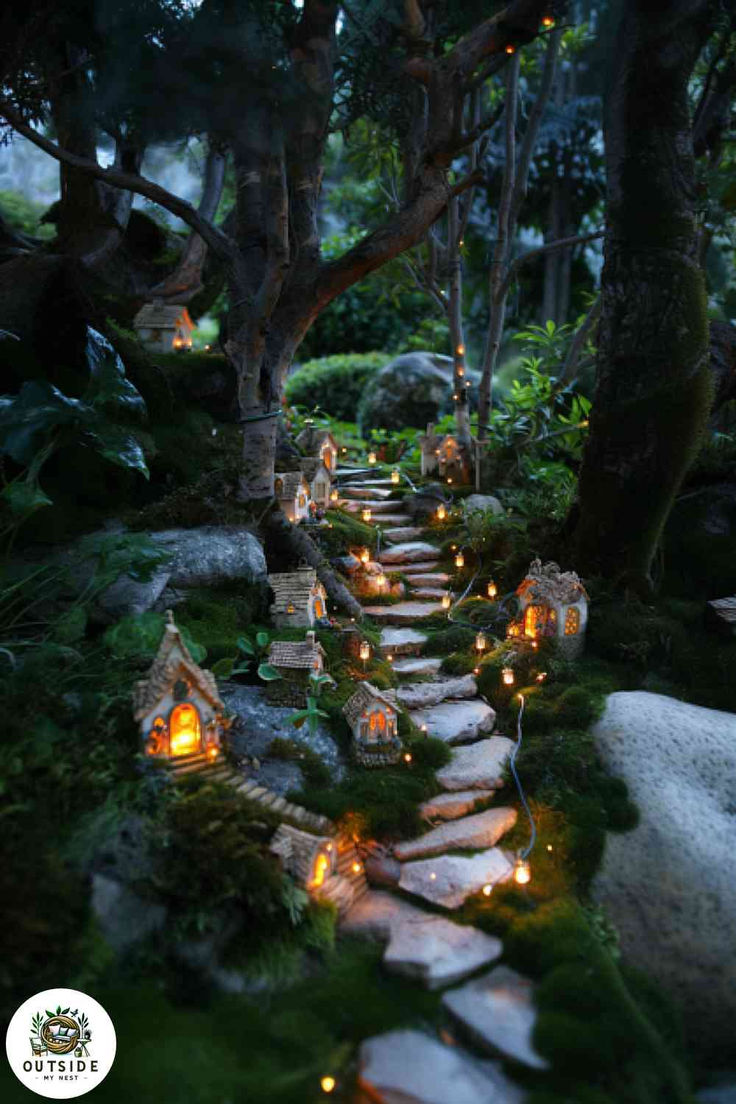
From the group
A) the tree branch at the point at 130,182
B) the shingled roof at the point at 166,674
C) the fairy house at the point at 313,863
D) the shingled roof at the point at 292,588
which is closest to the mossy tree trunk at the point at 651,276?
the shingled roof at the point at 292,588

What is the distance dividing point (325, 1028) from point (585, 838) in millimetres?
2319

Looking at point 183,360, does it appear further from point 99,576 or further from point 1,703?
point 1,703

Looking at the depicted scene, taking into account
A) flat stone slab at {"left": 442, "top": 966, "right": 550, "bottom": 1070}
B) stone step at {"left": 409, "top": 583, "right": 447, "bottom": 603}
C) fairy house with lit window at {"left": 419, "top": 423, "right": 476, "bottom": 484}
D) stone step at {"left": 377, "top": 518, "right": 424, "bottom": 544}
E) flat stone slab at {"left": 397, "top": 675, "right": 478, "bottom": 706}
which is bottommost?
flat stone slab at {"left": 442, "top": 966, "right": 550, "bottom": 1070}

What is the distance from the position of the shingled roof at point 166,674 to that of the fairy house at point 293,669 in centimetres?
114

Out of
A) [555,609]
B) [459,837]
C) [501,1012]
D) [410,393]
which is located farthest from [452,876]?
[410,393]

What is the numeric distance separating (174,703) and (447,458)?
729 cm

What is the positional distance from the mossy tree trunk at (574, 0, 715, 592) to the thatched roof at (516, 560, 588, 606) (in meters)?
1.03

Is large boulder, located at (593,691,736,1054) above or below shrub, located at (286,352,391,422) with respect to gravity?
below

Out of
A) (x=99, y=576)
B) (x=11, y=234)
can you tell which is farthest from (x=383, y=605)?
(x=11, y=234)

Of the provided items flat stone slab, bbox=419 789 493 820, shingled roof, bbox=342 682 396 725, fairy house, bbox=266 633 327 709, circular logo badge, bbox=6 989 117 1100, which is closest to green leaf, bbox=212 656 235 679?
fairy house, bbox=266 633 327 709

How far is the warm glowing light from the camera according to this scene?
200 inches

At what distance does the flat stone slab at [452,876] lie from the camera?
4961mm

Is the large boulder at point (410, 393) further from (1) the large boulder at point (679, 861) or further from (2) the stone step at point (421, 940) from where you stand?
(2) the stone step at point (421, 940)

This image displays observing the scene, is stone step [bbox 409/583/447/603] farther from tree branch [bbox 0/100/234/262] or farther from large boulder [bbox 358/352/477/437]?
large boulder [bbox 358/352/477/437]
